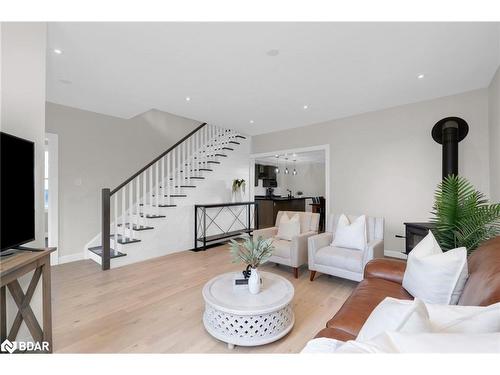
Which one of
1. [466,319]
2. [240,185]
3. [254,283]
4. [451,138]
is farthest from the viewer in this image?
[240,185]

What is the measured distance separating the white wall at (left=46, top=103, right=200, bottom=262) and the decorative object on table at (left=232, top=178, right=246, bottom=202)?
7.03 ft

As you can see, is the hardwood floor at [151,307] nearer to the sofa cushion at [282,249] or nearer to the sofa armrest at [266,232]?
the sofa cushion at [282,249]

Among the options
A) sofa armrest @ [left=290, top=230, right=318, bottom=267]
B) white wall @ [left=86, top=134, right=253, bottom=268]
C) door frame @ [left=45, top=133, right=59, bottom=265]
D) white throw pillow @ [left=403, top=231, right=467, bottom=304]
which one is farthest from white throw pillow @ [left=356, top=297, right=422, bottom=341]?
door frame @ [left=45, top=133, right=59, bottom=265]

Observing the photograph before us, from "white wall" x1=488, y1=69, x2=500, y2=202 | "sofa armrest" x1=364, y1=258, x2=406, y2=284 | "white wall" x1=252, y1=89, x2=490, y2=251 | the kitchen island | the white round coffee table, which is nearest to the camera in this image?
the white round coffee table

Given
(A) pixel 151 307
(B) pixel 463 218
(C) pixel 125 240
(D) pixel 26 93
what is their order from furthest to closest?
1. (C) pixel 125 240
2. (A) pixel 151 307
3. (B) pixel 463 218
4. (D) pixel 26 93

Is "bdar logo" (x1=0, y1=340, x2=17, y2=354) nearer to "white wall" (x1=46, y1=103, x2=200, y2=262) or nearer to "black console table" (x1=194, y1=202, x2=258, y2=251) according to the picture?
"white wall" (x1=46, y1=103, x2=200, y2=262)

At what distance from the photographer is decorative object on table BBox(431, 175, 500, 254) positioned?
2031 millimetres

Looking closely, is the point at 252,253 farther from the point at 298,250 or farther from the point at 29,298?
the point at 29,298

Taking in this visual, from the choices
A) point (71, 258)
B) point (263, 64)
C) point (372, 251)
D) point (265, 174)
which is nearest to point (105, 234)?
point (71, 258)

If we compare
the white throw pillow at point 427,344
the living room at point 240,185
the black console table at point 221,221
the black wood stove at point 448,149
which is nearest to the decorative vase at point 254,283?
the living room at point 240,185

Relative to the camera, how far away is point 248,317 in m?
1.70

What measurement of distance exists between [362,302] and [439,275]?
501 millimetres
